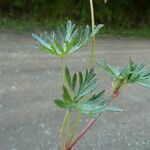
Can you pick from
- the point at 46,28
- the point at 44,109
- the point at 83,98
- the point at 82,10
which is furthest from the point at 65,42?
the point at 82,10

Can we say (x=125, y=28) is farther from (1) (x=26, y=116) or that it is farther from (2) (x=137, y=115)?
(1) (x=26, y=116)

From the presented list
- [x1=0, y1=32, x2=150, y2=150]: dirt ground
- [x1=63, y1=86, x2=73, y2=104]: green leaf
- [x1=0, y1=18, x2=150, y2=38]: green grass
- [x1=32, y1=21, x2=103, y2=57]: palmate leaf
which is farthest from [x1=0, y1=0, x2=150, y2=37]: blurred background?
[x1=63, y1=86, x2=73, y2=104]: green leaf

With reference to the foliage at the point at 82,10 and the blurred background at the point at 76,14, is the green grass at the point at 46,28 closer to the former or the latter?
the blurred background at the point at 76,14

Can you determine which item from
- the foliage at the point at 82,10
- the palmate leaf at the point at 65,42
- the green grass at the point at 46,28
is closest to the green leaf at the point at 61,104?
the palmate leaf at the point at 65,42

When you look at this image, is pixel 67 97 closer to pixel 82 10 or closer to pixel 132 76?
pixel 132 76

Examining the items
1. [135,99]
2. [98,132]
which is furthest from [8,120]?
[135,99]

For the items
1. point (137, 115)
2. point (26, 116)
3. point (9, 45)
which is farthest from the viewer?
point (9, 45)
